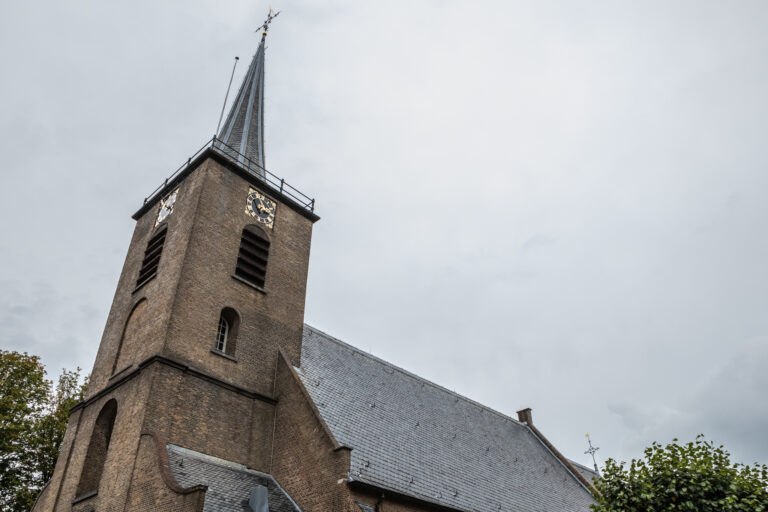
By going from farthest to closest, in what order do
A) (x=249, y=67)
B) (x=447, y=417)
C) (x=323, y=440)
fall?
(x=249, y=67) < (x=447, y=417) < (x=323, y=440)

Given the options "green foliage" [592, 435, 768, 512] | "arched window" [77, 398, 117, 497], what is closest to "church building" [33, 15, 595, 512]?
"arched window" [77, 398, 117, 497]

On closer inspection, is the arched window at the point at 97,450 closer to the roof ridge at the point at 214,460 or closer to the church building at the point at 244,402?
the church building at the point at 244,402

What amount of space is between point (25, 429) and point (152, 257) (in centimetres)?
1177

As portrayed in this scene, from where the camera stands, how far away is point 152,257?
21672 mm

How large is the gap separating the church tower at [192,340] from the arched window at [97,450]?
0.10 ft

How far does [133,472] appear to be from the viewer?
15352mm

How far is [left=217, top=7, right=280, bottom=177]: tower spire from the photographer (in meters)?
26.0

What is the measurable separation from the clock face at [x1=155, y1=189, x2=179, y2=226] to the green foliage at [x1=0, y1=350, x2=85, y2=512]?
38.4ft

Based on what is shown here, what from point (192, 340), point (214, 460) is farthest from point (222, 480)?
point (192, 340)

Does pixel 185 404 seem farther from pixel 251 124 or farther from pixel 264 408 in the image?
pixel 251 124

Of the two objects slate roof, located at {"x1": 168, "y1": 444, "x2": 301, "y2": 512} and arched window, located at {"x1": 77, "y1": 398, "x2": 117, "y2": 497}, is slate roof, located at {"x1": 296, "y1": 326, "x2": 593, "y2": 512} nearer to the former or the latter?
slate roof, located at {"x1": 168, "y1": 444, "x2": 301, "y2": 512}

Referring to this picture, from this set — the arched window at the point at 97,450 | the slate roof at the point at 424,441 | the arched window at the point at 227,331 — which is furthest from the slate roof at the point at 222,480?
the arched window at the point at 227,331

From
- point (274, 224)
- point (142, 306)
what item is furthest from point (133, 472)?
point (274, 224)

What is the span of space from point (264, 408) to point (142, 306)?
5.62m
